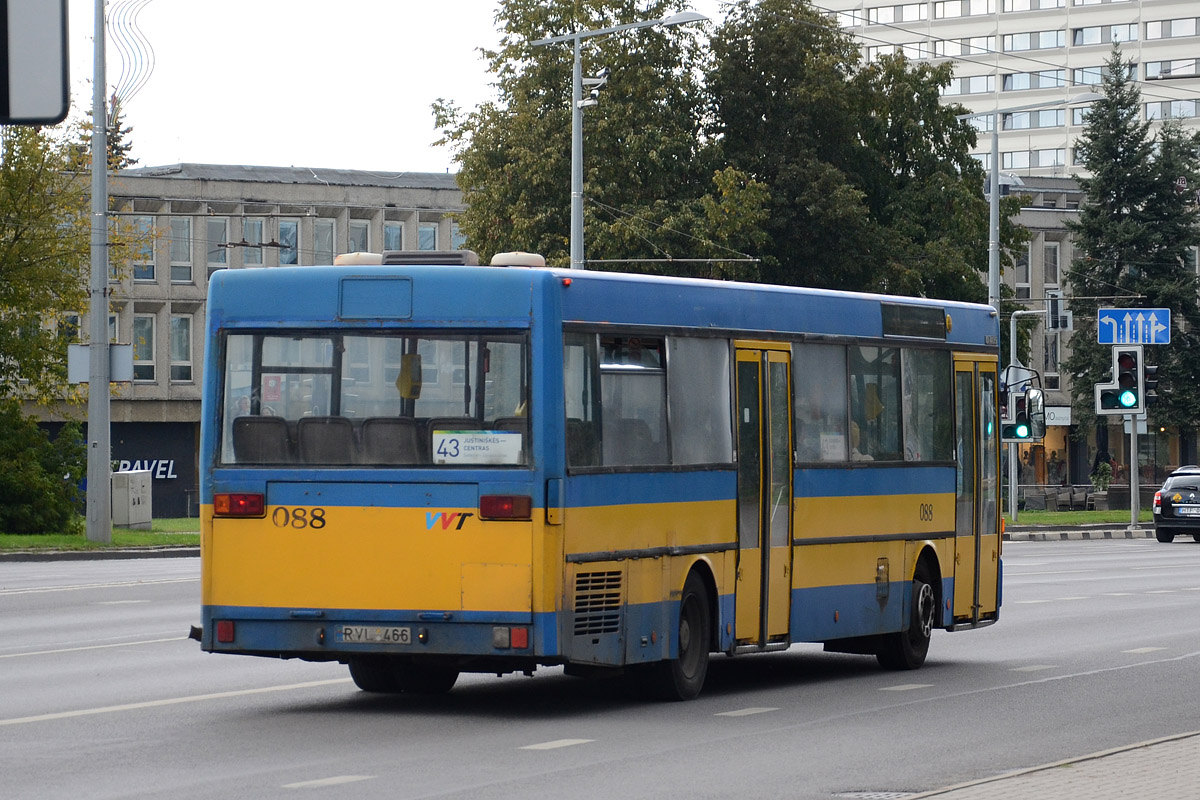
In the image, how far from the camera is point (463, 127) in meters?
50.9

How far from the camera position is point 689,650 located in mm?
13594

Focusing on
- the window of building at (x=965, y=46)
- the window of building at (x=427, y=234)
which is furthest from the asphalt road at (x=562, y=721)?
the window of building at (x=965, y=46)

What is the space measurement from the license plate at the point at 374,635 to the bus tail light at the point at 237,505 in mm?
895

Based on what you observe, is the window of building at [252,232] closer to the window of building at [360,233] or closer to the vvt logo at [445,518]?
the window of building at [360,233]

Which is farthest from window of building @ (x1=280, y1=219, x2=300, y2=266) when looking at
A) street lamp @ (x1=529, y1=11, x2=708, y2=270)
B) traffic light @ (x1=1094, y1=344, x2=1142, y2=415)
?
traffic light @ (x1=1094, y1=344, x2=1142, y2=415)

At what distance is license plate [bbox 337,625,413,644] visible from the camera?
12.3 m

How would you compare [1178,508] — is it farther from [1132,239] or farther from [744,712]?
[1132,239]

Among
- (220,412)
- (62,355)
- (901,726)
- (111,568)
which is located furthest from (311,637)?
(62,355)

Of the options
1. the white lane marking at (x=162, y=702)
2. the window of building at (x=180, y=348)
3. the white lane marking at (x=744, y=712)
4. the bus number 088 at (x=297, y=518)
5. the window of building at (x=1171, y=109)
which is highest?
the window of building at (x=1171, y=109)

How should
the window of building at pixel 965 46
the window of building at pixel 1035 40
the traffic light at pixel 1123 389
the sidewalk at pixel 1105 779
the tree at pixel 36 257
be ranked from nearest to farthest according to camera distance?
the sidewalk at pixel 1105 779 < the tree at pixel 36 257 < the traffic light at pixel 1123 389 < the window of building at pixel 1035 40 < the window of building at pixel 965 46

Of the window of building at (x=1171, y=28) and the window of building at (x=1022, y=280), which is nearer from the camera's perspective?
the window of building at (x=1022, y=280)

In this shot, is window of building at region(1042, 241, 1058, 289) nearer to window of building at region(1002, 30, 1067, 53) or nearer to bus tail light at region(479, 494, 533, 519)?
window of building at region(1002, 30, 1067, 53)

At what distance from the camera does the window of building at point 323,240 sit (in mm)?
67625

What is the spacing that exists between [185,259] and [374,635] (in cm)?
5567
